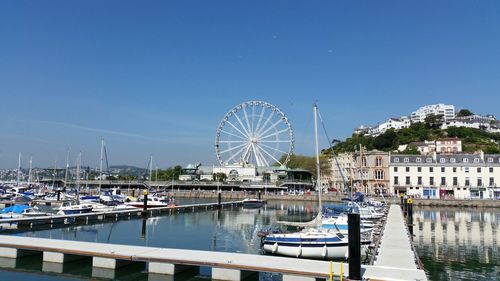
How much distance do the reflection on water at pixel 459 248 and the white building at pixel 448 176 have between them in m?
34.6

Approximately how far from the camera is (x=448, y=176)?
8650cm

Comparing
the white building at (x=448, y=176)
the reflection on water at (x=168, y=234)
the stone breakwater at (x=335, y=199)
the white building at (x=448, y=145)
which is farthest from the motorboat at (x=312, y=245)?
the white building at (x=448, y=145)

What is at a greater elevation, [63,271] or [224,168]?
[224,168]

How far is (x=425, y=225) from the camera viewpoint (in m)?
47.2

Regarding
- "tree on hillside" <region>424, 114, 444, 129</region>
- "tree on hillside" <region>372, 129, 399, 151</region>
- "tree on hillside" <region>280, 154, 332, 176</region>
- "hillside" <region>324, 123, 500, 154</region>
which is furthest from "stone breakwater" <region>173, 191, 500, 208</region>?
"tree on hillside" <region>424, 114, 444, 129</region>

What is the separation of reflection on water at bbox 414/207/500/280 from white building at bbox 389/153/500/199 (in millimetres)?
34631

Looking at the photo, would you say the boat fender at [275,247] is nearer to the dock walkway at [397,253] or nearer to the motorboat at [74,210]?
the dock walkway at [397,253]

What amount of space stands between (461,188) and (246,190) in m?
53.7

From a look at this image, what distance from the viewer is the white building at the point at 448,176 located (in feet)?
277

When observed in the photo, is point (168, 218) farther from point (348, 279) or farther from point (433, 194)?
point (433, 194)

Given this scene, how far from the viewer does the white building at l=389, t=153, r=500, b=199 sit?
277 ft

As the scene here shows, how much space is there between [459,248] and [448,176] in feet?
196

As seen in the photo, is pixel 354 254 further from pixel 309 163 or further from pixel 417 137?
pixel 417 137

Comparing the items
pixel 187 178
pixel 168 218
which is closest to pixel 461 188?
pixel 168 218
